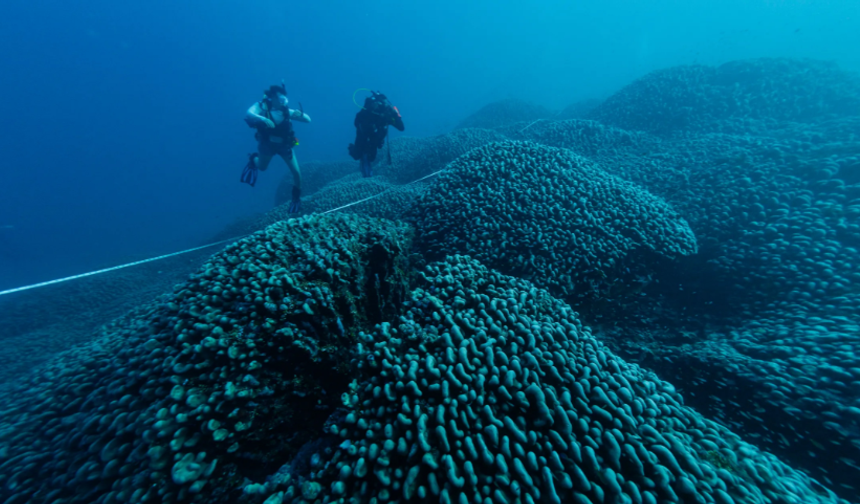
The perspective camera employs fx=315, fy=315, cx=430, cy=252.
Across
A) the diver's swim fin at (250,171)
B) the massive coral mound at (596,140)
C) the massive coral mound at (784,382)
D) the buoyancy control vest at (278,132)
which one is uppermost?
the buoyancy control vest at (278,132)

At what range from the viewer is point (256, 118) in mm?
8617

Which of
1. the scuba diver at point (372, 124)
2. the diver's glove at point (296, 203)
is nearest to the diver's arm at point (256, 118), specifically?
the diver's glove at point (296, 203)

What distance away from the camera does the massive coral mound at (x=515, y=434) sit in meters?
1.86

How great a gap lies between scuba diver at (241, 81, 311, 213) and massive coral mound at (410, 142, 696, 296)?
567 centimetres

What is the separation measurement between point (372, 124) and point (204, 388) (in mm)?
9275

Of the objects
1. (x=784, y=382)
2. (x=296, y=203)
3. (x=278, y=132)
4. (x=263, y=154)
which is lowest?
(x=784, y=382)

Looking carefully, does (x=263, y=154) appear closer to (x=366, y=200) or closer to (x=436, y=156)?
(x=366, y=200)

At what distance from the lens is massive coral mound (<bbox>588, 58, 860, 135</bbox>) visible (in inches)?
357

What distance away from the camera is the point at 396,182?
1109 cm

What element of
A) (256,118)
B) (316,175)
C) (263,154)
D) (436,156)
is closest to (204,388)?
(256,118)

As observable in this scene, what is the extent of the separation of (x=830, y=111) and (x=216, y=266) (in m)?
15.4

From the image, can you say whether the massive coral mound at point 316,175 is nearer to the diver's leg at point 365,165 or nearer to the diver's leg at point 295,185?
the diver's leg at point 365,165

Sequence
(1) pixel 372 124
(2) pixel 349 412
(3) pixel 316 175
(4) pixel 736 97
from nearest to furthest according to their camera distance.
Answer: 1. (2) pixel 349 412
2. (4) pixel 736 97
3. (1) pixel 372 124
4. (3) pixel 316 175

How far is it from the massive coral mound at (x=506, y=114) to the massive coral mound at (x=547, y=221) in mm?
14189
